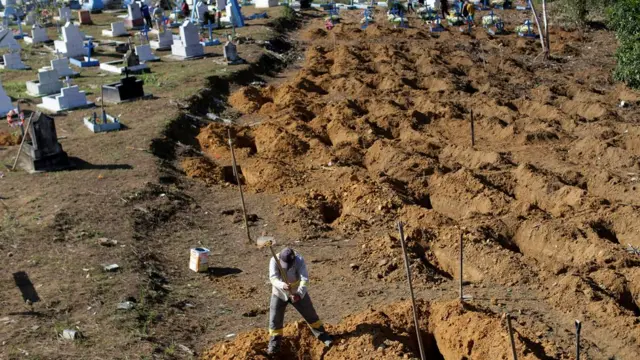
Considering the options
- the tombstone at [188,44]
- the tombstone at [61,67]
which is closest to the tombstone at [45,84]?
the tombstone at [61,67]

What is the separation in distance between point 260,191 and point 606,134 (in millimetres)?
8118

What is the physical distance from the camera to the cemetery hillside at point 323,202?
36.3ft

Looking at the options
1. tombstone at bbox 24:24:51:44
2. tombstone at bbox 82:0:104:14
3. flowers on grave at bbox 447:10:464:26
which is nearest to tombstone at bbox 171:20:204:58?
tombstone at bbox 24:24:51:44

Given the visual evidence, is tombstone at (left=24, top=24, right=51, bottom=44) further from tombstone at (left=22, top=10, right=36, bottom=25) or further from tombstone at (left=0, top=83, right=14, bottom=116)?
tombstone at (left=0, top=83, right=14, bottom=116)

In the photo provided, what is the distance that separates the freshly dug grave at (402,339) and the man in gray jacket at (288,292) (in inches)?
11.1

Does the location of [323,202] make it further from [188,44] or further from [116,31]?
[116,31]

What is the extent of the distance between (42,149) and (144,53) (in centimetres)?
1174

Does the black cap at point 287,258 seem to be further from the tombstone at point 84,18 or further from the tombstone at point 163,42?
the tombstone at point 84,18

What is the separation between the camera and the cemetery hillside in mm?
11070

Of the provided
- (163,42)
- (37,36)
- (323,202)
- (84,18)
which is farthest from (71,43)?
(323,202)

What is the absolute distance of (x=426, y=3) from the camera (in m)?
38.4

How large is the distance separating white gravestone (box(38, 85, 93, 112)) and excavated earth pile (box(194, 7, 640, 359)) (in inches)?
159

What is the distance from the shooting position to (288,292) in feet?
33.4

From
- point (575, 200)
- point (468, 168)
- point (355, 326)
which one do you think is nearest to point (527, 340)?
point (355, 326)
